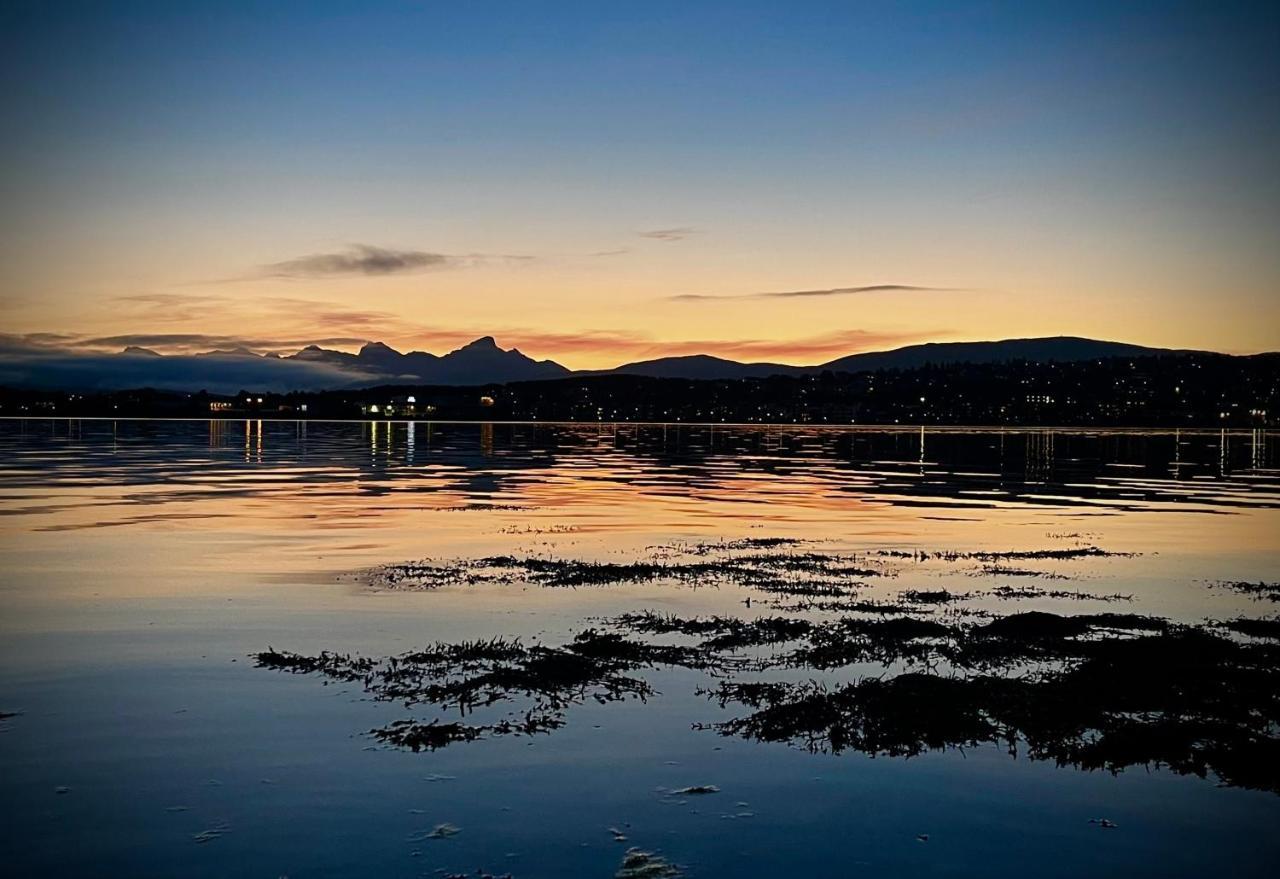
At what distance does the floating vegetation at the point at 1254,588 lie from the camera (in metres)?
23.6

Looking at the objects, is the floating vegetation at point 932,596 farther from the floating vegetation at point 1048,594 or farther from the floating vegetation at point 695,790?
the floating vegetation at point 695,790

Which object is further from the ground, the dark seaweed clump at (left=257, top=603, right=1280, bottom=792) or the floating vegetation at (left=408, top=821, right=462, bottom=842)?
the dark seaweed clump at (left=257, top=603, right=1280, bottom=792)

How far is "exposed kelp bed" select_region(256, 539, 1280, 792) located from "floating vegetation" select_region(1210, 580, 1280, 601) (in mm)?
3746

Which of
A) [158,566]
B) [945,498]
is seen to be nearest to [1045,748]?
[158,566]

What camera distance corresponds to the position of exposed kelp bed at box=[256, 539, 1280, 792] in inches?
515

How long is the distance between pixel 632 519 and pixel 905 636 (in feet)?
69.4

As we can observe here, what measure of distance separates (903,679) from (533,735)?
548cm

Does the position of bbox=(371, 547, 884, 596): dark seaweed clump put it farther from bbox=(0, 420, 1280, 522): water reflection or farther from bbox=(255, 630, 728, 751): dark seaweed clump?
bbox=(0, 420, 1280, 522): water reflection

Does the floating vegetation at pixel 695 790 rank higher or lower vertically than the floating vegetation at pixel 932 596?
lower

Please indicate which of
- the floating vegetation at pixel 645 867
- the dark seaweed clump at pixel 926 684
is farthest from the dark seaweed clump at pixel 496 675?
the floating vegetation at pixel 645 867

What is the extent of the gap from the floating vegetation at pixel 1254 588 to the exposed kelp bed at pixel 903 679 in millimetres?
3746

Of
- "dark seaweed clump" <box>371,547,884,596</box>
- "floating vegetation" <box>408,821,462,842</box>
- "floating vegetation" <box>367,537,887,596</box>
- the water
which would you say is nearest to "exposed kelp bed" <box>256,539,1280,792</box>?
the water

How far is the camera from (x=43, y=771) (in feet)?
38.4

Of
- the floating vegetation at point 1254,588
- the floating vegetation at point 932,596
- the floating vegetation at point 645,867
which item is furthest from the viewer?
the floating vegetation at point 1254,588
